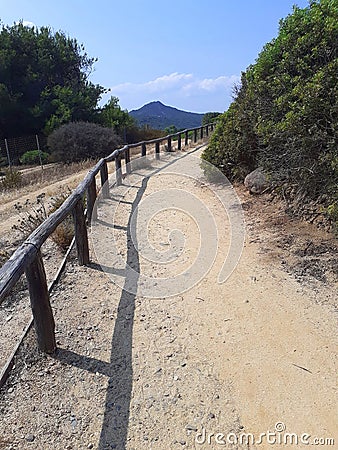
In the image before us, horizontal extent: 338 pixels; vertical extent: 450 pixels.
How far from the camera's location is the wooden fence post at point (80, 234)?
4.00 metres

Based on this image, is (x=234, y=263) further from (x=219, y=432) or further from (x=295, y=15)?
(x=295, y=15)

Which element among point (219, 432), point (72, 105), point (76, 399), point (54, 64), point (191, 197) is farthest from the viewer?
point (54, 64)

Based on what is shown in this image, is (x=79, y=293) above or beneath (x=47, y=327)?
beneath

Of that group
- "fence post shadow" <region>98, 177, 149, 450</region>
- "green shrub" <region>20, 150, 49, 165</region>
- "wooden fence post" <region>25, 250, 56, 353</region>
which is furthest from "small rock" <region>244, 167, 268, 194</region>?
"green shrub" <region>20, 150, 49, 165</region>

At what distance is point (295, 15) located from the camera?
484 centimetres

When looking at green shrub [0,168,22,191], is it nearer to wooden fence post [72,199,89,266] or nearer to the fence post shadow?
wooden fence post [72,199,89,266]

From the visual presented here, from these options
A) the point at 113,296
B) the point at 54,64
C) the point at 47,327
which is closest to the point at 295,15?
the point at 113,296

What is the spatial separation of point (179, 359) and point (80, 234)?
2.04 meters

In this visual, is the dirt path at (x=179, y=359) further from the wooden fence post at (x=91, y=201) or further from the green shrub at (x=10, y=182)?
the green shrub at (x=10, y=182)

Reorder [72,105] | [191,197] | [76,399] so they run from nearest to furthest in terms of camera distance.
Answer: [76,399] < [191,197] < [72,105]

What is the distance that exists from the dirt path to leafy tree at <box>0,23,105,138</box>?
64.7 ft

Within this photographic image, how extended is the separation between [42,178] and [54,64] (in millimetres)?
16231

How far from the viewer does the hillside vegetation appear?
3998 mm

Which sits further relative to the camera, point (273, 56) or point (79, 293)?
point (273, 56)
